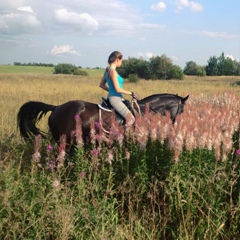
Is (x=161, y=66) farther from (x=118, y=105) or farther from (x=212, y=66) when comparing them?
(x=118, y=105)

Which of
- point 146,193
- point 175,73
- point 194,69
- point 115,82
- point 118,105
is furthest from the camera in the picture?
point 194,69

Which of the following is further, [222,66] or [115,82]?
[222,66]

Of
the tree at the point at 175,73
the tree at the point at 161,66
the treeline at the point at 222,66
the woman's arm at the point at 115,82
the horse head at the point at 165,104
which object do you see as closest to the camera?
the woman's arm at the point at 115,82

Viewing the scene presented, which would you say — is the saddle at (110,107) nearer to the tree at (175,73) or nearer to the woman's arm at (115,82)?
the woman's arm at (115,82)

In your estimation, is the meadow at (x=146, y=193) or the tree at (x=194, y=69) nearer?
the meadow at (x=146, y=193)

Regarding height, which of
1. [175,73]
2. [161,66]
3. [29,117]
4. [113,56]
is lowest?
[29,117]

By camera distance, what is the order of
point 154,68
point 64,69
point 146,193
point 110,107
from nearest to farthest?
point 146,193 < point 110,107 < point 154,68 < point 64,69

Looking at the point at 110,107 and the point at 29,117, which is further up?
the point at 110,107

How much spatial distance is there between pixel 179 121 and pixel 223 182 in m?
1.02

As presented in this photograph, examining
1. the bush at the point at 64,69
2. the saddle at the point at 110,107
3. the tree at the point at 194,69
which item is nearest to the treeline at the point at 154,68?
the bush at the point at 64,69

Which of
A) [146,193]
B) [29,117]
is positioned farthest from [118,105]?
[146,193]

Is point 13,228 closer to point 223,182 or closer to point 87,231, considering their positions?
point 87,231

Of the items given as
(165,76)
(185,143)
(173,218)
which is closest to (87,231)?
(173,218)

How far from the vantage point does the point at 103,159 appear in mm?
4895
